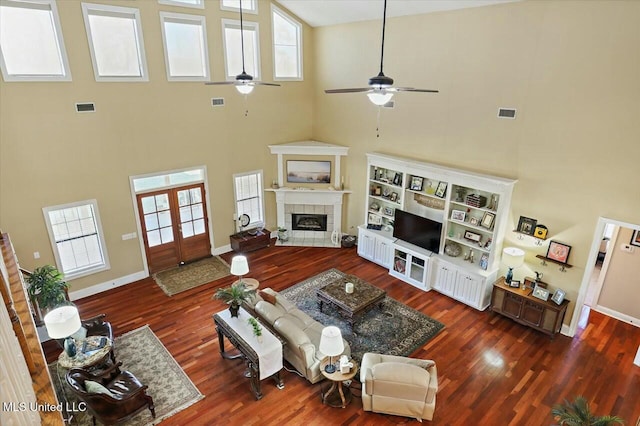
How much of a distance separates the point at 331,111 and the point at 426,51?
10.3ft

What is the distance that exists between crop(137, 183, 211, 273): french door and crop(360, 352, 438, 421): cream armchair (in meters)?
5.79

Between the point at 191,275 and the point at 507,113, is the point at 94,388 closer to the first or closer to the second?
the point at 191,275

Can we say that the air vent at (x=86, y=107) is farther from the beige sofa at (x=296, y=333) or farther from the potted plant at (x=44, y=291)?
the beige sofa at (x=296, y=333)

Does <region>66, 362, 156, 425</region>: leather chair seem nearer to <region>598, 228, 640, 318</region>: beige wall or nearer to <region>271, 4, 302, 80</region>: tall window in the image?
<region>271, 4, 302, 80</region>: tall window

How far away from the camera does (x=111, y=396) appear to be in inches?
184

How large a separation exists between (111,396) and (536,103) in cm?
763

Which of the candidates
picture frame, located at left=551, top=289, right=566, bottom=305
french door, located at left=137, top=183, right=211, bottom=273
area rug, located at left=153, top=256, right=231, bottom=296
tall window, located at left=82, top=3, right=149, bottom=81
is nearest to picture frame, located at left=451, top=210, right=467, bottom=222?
picture frame, located at left=551, top=289, right=566, bottom=305

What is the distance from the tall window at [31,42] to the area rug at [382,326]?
239 inches

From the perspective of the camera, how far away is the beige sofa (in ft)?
18.1

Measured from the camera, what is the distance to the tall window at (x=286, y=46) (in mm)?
9477

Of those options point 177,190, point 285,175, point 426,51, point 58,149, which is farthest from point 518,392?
point 58,149

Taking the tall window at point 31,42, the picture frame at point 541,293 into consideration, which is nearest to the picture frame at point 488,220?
the picture frame at point 541,293

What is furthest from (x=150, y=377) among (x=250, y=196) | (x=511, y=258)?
(x=511, y=258)

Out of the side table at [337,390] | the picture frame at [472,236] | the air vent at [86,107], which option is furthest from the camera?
the picture frame at [472,236]
